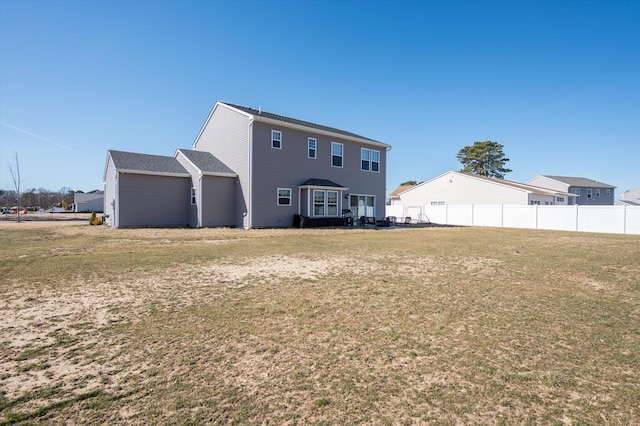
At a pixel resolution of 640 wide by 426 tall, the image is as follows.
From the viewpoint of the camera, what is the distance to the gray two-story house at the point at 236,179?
19281 millimetres

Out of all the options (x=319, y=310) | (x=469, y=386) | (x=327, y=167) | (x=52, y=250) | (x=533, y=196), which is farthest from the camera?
(x=533, y=196)

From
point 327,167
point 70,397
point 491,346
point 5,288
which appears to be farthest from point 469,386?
point 327,167

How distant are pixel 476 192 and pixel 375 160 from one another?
14913mm

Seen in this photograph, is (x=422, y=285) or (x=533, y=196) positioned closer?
(x=422, y=285)

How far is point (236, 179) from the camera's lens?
808 inches

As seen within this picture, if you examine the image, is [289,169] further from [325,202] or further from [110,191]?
[110,191]

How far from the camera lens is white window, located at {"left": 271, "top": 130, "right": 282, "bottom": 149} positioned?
20.2 m

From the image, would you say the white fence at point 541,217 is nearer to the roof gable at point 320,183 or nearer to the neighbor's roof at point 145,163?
the roof gable at point 320,183

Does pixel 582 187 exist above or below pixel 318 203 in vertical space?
above

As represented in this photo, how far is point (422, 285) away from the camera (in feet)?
21.4

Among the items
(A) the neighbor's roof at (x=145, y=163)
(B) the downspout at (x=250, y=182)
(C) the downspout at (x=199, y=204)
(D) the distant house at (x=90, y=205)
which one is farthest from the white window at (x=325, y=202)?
(D) the distant house at (x=90, y=205)

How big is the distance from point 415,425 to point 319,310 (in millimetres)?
2639

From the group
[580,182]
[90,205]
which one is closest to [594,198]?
[580,182]

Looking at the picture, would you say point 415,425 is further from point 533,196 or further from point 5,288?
point 533,196
